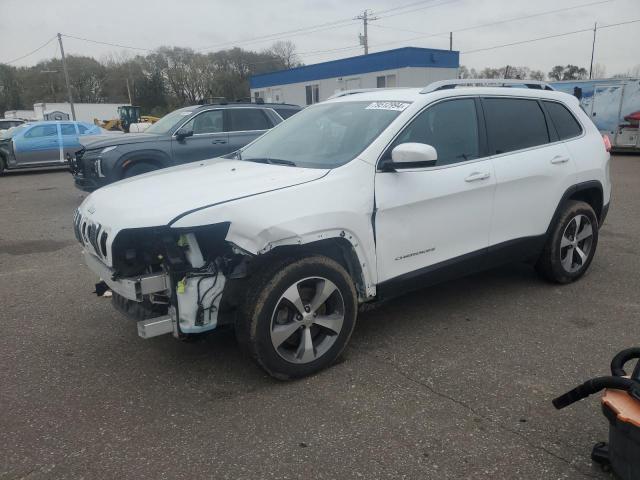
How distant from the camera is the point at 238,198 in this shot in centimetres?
307

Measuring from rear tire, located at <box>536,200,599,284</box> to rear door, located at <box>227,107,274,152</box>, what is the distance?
20.7 ft

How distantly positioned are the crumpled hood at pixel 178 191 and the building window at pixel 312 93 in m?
35.0

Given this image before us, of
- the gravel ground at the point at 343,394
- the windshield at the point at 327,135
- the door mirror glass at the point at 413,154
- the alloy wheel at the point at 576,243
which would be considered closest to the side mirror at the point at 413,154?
the door mirror glass at the point at 413,154

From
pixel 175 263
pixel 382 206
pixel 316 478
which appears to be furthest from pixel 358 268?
pixel 316 478

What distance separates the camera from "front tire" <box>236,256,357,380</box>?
311 cm

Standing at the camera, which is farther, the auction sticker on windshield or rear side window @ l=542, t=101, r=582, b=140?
rear side window @ l=542, t=101, r=582, b=140

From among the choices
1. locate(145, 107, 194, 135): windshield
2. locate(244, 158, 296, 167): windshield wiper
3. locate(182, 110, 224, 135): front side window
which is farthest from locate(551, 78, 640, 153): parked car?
locate(244, 158, 296, 167): windshield wiper

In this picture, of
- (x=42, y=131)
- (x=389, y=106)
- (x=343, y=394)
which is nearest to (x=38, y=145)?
(x=42, y=131)

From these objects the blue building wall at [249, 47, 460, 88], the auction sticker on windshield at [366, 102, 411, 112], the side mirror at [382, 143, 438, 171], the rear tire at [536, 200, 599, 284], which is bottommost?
the rear tire at [536, 200, 599, 284]

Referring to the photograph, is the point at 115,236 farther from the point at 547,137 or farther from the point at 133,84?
the point at 133,84

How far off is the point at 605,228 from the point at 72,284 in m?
6.94

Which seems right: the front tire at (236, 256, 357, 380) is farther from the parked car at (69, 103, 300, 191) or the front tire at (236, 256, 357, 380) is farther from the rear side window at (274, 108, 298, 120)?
the rear side window at (274, 108, 298, 120)

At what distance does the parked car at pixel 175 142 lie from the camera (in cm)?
881

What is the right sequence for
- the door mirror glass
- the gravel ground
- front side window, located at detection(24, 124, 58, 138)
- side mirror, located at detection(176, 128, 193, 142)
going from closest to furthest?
1. the gravel ground
2. the door mirror glass
3. side mirror, located at detection(176, 128, 193, 142)
4. front side window, located at detection(24, 124, 58, 138)
